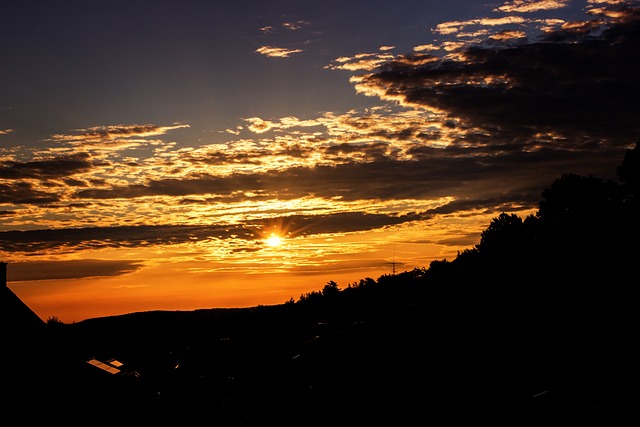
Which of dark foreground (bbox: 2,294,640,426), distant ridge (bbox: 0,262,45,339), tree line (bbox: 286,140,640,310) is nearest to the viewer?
dark foreground (bbox: 2,294,640,426)

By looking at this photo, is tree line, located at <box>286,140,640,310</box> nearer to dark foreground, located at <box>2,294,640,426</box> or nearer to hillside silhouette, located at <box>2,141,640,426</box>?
hillside silhouette, located at <box>2,141,640,426</box>

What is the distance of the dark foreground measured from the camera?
31.4m

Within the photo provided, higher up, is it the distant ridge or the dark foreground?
the distant ridge

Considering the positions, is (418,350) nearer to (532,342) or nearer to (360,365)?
(360,365)

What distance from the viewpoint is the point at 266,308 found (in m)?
188

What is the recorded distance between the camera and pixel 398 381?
4159cm

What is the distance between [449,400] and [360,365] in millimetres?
8494

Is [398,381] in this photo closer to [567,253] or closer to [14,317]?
[14,317]

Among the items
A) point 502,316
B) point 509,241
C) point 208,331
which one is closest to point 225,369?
point 502,316

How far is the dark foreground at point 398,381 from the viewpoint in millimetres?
31422

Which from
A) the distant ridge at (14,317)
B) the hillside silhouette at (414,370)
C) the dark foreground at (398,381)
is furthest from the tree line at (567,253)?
the distant ridge at (14,317)

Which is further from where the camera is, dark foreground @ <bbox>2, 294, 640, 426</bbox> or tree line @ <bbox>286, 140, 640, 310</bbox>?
tree line @ <bbox>286, 140, 640, 310</bbox>

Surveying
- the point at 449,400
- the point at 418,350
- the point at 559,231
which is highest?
the point at 559,231

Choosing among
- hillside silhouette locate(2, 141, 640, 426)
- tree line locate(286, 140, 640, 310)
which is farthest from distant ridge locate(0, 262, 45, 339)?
tree line locate(286, 140, 640, 310)
